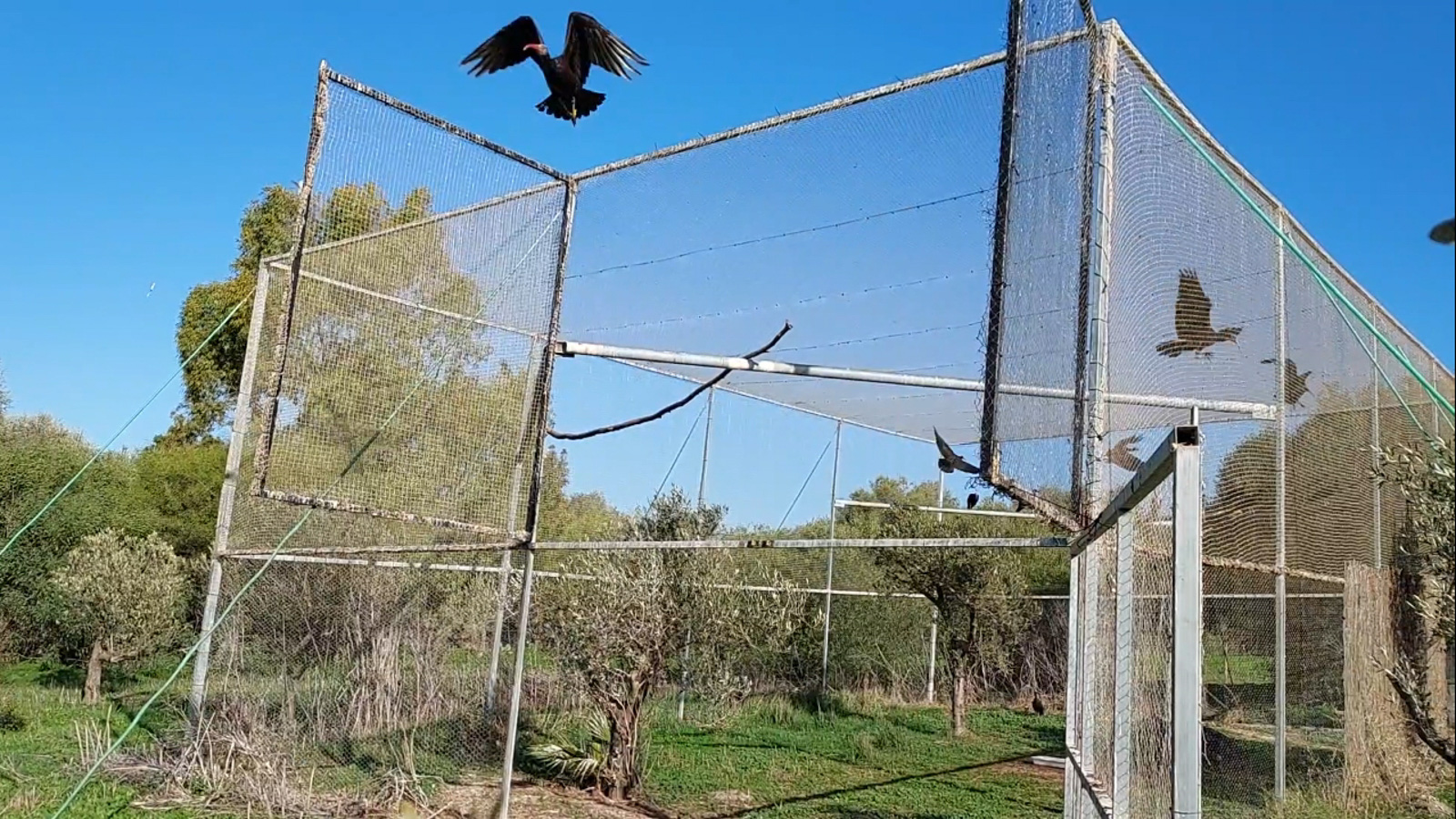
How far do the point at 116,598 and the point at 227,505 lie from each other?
368 cm

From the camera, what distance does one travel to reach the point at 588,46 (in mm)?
5426

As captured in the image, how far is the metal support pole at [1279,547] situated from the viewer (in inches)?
182

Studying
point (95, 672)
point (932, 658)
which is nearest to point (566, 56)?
point (95, 672)

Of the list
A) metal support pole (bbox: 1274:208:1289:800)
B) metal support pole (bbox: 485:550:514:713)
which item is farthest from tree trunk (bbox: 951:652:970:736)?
metal support pole (bbox: 1274:208:1289:800)

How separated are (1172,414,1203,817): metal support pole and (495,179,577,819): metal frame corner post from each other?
4.34m

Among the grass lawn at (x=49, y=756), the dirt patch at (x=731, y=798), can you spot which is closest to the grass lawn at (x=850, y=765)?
the dirt patch at (x=731, y=798)

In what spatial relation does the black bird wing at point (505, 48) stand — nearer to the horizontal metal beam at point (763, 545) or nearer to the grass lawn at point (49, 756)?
the horizontal metal beam at point (763, 545)

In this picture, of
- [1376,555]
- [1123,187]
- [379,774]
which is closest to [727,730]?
[379,774]

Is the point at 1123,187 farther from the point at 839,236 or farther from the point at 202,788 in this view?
the point at 202,788

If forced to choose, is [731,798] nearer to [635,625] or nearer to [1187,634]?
[635,625]

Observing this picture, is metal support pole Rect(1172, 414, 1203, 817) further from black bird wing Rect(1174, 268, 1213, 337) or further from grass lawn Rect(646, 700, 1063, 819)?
grass lawn Rect(646, 700, 1063, 819)

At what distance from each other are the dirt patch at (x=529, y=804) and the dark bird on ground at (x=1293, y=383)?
429 cm

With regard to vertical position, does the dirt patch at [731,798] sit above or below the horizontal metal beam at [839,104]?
below

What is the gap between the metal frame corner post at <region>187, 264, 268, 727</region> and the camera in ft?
23.0
